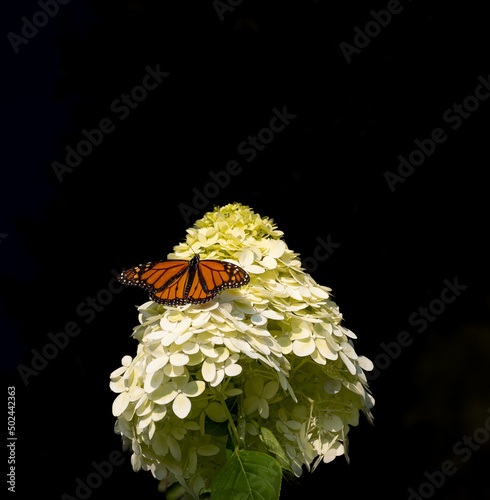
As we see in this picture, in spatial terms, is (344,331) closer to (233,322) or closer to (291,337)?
(291,337)

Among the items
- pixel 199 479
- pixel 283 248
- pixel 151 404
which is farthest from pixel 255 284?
pixel 199 479

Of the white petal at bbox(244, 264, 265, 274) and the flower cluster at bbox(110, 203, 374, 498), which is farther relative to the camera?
the white petal at bbox(244, 264, 265, 274)

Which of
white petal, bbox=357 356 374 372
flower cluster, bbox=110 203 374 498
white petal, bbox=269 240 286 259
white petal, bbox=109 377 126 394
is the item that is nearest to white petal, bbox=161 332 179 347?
flower cluster, bbox=110 203 374 498

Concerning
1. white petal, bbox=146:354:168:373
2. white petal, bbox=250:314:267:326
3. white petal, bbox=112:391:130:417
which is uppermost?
white petal, bbox=250:314:267:326

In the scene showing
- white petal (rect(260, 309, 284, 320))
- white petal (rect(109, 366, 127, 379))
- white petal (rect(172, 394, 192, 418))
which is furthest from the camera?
white petal (rect(109, 366, 127, 379))

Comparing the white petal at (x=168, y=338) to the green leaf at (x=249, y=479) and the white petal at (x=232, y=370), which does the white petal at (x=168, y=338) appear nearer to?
the white petal at (x=232, y=370)

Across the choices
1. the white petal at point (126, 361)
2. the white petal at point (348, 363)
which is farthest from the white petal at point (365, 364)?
the white petal at point (126, 361)

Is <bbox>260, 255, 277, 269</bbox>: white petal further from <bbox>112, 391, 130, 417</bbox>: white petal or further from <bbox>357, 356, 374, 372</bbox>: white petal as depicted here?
<bbox>112, 391, 130, 417</bbox>: white petal

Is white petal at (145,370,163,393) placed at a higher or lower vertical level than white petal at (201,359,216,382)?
lower

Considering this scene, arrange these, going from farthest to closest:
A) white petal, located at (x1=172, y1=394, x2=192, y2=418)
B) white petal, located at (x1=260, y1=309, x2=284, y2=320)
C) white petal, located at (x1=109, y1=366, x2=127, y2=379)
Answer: white petal, located at (x1=109, y1=366, x2=127, y2=379) → white petal, located at (x1=260, y1=309, x2=284, y2=320) → white petal, located at (x1=172, y1=394, x2=192, y2=418)

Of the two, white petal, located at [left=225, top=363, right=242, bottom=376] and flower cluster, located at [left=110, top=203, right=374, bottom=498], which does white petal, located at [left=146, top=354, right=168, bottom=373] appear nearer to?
flower cluster, located at [left=110, top=203, right=374, bottom=498]
